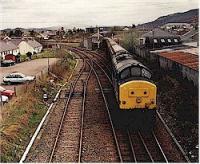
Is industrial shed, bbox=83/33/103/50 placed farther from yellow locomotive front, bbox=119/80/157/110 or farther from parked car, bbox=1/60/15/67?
yellow locomotive front, bbox=119/80/157/110

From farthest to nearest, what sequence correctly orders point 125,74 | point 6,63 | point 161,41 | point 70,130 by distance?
1. point 161,41
2. point 6,63
3. point 70,130
4. point 125,74

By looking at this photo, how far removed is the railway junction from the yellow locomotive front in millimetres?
444

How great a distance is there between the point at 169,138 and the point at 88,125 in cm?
323

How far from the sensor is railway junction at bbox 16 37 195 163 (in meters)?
10.6

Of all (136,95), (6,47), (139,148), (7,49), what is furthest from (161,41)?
(139,148)

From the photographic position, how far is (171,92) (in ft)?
58.4

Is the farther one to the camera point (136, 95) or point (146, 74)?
point (146, 74)

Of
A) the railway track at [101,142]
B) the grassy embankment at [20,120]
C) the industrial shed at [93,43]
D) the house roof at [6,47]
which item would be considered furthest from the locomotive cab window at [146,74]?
the industrial shed at [93,43]

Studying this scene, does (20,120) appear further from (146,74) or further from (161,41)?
(161,41)

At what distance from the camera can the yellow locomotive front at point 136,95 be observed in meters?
12.3

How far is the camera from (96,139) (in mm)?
12195

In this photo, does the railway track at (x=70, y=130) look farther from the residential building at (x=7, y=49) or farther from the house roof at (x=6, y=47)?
the house roof at (x=6, y=47)

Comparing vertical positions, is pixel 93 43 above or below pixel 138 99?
above

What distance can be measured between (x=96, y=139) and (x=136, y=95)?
193 cm
